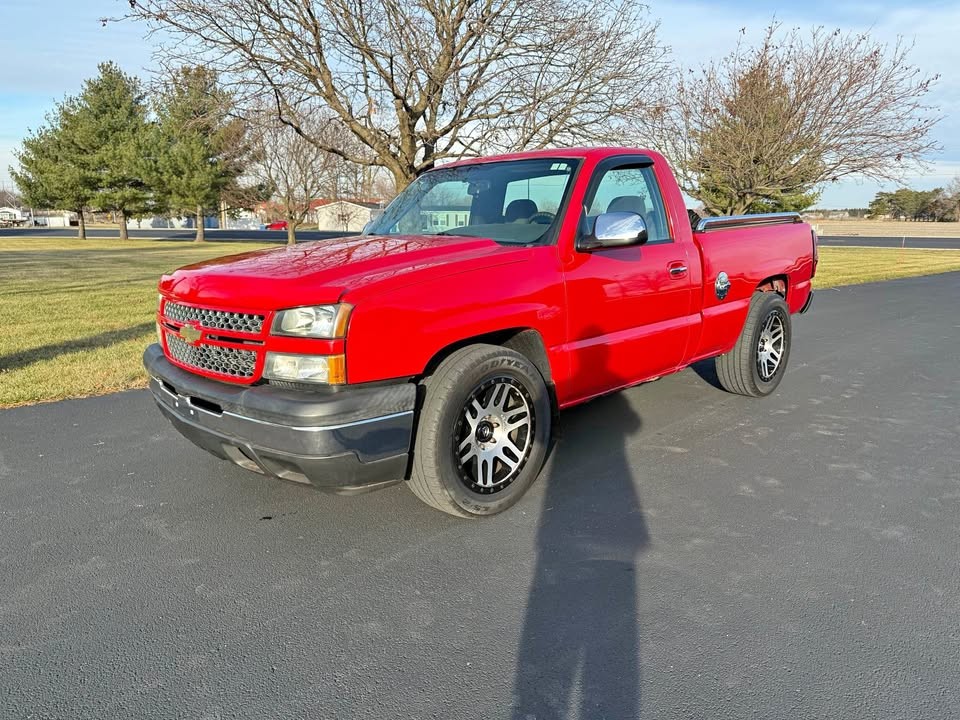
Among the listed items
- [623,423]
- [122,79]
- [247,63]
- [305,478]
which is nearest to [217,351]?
[305,478]

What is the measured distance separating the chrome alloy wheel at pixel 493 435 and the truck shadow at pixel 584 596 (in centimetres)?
32

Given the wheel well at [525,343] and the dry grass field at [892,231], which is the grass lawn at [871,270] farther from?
the dry grass field at [892,231]

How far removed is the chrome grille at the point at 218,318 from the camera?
121 inches

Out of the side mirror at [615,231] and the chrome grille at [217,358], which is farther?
the side mirror at [615,231]

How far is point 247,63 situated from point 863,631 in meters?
12.1

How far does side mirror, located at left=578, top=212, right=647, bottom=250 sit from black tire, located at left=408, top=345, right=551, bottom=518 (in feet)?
2.55

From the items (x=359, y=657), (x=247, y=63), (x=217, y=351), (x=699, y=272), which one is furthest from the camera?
(x=247, y=63)

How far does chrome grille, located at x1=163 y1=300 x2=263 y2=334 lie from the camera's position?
3079 mm

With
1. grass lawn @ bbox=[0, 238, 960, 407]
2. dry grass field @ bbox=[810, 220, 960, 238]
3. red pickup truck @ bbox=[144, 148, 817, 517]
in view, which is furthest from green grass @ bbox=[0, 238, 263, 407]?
dry grass field @ bbox=[810, 220, 960, 238]

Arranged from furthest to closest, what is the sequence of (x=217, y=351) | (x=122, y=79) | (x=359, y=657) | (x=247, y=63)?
(x=122, y=79) → (x=247, y=63) → (x=217, y=351) → (x=359, y=657)

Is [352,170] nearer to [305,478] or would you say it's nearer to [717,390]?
[717,390]

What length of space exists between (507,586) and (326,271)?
1612 mm

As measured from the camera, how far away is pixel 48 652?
242 cm

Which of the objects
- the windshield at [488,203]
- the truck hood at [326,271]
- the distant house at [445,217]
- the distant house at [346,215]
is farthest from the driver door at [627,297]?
the distant house at [346,215]
